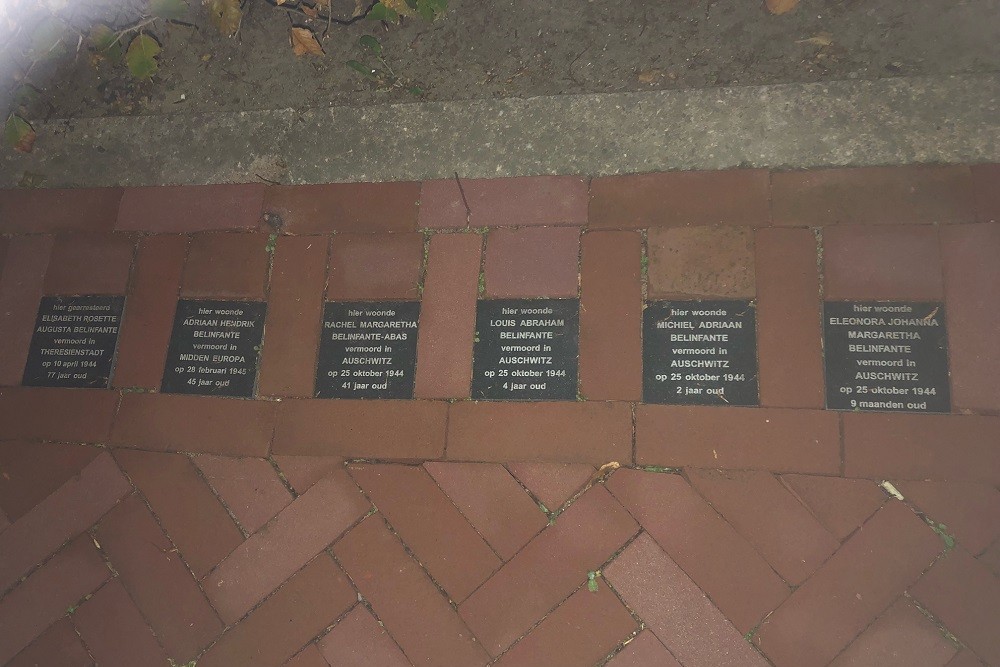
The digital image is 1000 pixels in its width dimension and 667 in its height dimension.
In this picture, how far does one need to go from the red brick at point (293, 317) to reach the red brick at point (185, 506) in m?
0.42

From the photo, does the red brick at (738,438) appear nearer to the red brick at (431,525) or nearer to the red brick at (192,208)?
the red brick at (431,525)

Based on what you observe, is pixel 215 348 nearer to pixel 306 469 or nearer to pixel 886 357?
pixel 306 469

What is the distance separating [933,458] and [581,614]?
1.24 metres

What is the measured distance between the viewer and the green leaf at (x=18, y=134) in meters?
2.50

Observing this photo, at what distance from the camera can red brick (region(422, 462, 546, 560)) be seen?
200 cm

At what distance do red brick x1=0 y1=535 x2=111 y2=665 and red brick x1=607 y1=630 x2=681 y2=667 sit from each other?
1.85 metres

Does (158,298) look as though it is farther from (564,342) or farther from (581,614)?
(581,614)

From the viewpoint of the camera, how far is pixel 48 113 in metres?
2.65

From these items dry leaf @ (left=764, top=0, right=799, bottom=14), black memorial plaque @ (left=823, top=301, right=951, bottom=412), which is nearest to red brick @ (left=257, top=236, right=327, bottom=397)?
black memorial plaque @ (left=823, top=301, right=951, bottom=412)

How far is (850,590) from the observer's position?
1.85 metres

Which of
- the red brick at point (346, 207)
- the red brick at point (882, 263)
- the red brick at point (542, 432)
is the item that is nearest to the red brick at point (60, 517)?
the red brick at point (346, 207)

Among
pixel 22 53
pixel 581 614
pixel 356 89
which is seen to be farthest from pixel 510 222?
pixel 22 53

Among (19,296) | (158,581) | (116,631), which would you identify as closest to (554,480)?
(158,581)

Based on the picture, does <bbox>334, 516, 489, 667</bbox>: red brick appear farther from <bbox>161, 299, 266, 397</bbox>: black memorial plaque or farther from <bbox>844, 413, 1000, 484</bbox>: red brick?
<bbox>844, 413, 1000, 484</bbox>: red brick
